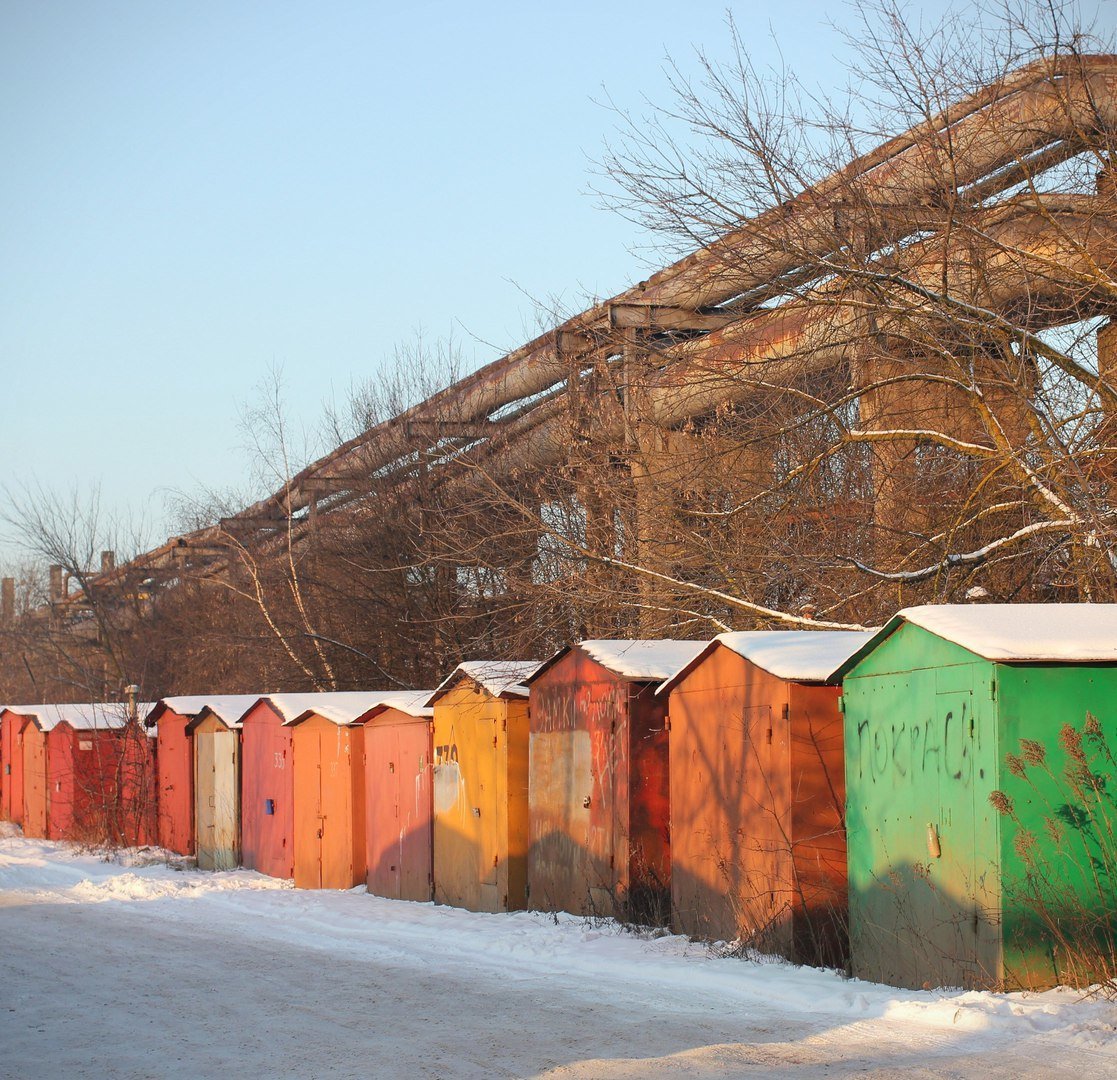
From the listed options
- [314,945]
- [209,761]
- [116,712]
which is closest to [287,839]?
[209,761]

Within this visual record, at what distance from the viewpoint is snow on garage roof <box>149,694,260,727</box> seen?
20453 mm

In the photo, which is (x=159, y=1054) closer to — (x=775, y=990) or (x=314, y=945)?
(x=775, y=990)

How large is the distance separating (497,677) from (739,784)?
14.5 feet

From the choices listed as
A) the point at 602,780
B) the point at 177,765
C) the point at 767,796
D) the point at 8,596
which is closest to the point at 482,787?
the point at 602,780

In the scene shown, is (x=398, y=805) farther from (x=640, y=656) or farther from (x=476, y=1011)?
(x=476, y=1011)

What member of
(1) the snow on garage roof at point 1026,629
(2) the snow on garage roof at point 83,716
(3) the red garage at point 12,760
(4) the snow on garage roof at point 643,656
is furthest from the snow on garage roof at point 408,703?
(3) the red garage at point 12,760

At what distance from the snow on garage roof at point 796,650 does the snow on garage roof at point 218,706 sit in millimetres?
10645

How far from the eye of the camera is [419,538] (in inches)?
928

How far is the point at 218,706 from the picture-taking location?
69.3 ft

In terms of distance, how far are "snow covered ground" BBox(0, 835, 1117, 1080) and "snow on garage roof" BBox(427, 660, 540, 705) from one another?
84.3 inches

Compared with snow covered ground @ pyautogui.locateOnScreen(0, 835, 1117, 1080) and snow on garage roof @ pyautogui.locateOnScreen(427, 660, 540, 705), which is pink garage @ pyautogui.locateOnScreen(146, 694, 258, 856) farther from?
snow covered ground @ pyautogui.locateOnScreen(0, 835, 1117, 1080)

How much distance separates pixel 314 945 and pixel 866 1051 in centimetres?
640

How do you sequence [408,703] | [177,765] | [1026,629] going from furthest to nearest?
1. [177,765]
2. [408,703]
3. [1026,629]

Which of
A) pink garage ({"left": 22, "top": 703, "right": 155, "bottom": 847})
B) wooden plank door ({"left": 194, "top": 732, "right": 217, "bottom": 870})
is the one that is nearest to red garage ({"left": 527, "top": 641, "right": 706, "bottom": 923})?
wooden plank door ({"left": 194, "top": 732, "right": 217, "bottom": 870})
